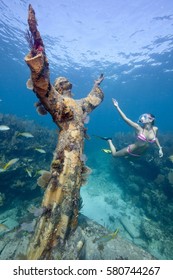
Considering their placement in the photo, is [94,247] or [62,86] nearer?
[94,247]

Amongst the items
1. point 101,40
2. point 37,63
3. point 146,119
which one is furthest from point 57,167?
point 101,40

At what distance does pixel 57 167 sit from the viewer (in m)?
3.77

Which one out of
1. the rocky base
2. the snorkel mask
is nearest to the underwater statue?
the rocky base

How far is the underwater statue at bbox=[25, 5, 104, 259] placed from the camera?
3229 mm

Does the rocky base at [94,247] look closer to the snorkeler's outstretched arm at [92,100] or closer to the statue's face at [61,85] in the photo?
the snorkeler's outstretched arm at [92,100]

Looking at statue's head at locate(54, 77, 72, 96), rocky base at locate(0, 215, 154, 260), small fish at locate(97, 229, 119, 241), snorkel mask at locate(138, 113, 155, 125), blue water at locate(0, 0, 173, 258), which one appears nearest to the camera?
rocky base at locate(0, 215, 154, 260)

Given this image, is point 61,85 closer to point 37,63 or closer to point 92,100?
point 92,100

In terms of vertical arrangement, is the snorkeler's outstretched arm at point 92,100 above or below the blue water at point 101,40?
below

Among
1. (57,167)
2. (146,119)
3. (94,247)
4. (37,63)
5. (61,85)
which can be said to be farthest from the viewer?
(146,119)

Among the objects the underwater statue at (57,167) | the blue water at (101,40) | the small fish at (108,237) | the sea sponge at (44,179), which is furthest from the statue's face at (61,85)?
the blue water at (101,40)

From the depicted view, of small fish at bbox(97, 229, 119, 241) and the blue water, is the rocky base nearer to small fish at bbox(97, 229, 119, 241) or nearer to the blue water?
small fish at bbox(97, 229, 119, 241)

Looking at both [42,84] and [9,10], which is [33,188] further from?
[9,10]

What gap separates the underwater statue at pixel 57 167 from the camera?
10.6ft
